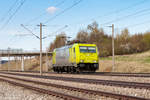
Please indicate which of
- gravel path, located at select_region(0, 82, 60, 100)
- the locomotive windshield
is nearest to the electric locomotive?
the locomotive windshield

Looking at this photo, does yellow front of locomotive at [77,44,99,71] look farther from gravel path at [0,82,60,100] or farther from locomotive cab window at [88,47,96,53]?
gravel path at [0,82,60,100]

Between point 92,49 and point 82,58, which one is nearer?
point 82,58

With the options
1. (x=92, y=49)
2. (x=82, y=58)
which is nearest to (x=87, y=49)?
(x=92, y=49)

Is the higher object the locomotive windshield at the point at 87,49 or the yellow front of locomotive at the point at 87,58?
the locomotive windshield at the point at 87,49

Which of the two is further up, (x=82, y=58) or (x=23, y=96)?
(x=82, y=58)

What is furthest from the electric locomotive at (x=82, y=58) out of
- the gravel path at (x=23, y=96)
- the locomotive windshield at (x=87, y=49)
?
the gravel path at (x=23, y=96)

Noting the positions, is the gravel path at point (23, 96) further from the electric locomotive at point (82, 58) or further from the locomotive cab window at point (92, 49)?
the locomotive cab window at point (92, 49)

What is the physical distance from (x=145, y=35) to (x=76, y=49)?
5875 cm

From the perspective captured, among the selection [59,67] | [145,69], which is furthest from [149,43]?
[59,67]

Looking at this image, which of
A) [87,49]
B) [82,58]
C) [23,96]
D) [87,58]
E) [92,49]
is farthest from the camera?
[92,49]

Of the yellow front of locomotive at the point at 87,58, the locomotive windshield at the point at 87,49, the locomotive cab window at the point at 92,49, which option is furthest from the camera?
the locomotive cab window at the point at 92,49

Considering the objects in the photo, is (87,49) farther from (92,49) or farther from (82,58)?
(82,58)

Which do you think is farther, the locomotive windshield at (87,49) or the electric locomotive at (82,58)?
the locomotive windshield at (87,49)

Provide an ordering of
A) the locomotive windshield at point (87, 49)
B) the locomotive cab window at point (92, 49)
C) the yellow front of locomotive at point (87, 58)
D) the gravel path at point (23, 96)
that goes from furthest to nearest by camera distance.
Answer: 1. the locomotive cab window at point (92, 49)
2. the locomotive windshield at point (87, 49)
3. the yellow front of locomotive at point (87, 58)
4. the gravel path at point (23, 96)
